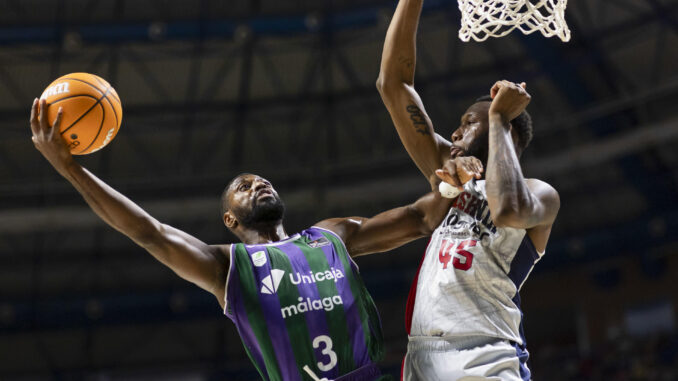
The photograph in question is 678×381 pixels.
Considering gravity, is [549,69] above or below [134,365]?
above

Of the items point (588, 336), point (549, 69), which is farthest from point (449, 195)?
point (588, 336)

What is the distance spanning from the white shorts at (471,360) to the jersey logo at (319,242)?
875mm

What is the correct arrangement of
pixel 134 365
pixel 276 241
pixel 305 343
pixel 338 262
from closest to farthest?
pixel 305 343 → pixel 338 262 → pixel 276 241 → pixel 134 365

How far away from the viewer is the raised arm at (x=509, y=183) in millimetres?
3330

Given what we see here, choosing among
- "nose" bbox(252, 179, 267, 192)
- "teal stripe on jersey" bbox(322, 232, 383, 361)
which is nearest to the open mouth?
"nose" bbox(252, 179, 267, 192)

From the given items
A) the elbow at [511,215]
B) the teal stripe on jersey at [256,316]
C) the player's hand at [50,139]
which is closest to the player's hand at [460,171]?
the elbow at [511,215]

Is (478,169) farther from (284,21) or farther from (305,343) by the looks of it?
(284,21)

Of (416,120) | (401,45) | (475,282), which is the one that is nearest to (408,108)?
(416,120)

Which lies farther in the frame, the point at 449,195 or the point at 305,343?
the point at 305,343

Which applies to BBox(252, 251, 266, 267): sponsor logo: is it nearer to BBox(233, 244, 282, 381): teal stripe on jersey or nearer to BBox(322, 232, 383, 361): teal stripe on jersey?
BBox(233, 244, 282, 381): teal stripe on jersey

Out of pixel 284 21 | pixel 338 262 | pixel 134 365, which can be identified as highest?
pixel 284 21

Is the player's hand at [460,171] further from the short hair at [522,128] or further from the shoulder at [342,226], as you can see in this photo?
the shoulder at [342,226]

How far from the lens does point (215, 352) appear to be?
18719mm

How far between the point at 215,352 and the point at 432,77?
8.36 m
